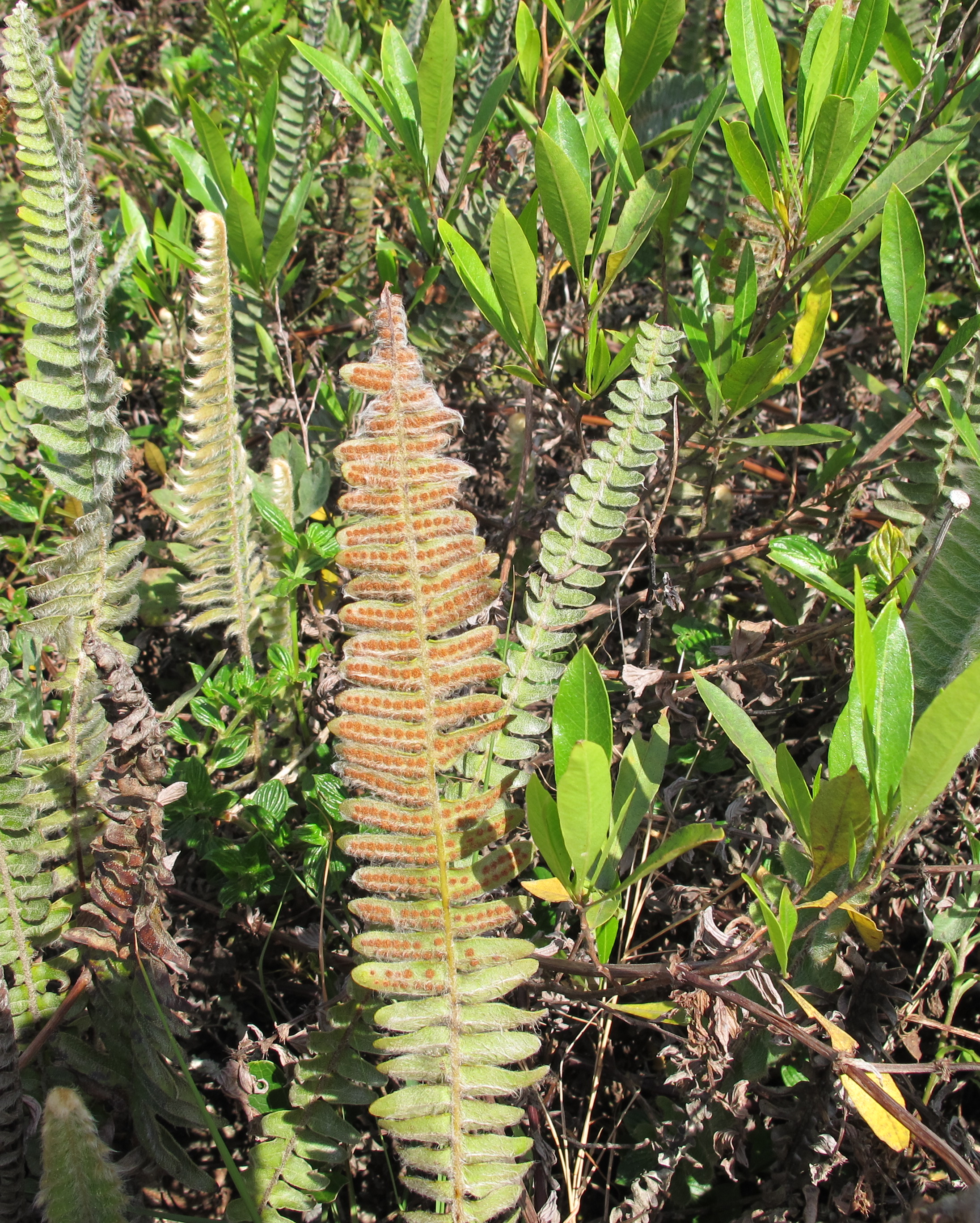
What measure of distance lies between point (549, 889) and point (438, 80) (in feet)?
5.67

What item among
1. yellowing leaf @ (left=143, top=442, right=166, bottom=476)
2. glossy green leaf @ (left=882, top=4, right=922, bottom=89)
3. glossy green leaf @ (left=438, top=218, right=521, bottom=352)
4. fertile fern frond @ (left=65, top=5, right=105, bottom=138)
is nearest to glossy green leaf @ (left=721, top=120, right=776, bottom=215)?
glossy green leaf @ (left=438, top=218, right=521, bottom=352)

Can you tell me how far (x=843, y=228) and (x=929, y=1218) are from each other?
152cm

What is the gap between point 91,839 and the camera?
171 centimetres

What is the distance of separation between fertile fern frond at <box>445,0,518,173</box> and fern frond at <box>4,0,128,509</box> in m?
1.24

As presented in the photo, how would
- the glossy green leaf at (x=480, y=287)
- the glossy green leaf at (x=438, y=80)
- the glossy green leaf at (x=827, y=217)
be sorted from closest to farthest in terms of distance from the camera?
the glossy green leaf at (x=827, y=217) → the glossy green leaf at (x=480, y=287) → the glossy green leaf at (x=438, y=80)

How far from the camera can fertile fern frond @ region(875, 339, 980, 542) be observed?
180 centimetres

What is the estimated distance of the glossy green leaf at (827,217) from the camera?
1.61 metres

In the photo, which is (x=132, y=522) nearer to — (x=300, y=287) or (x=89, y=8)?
(x=300, y=287)

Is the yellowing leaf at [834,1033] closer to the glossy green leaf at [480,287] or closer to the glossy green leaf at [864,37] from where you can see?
the glossy green leaf at [480,287]

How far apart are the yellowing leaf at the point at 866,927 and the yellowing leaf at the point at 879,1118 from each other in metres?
0.21

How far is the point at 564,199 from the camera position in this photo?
5.52ft

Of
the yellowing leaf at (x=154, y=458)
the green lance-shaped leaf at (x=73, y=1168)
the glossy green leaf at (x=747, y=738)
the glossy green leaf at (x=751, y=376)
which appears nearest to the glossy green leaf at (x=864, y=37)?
the glossy green leaf at (x=751, y=376)

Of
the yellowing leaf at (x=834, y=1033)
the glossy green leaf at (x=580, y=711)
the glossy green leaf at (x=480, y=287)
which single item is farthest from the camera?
the glossy green leaf at (x=480, y=287)

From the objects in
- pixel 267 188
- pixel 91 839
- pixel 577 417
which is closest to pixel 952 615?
pixel 577 417
